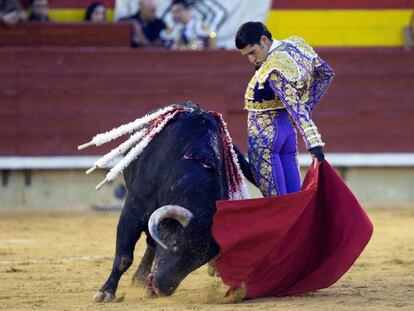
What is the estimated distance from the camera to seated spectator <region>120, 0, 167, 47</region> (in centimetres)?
905

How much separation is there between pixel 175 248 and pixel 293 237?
0.60 metres

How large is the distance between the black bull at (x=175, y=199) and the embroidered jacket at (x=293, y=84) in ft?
0.84

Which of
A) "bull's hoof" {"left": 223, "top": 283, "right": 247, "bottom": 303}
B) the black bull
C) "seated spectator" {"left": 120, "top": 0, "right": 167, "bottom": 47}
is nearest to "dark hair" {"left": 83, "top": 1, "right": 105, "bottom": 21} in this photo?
"seated spectator" {"left": 120, "top": 0, "right": 167, "bottom": 47}

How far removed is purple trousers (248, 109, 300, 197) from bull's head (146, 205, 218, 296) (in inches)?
20.4

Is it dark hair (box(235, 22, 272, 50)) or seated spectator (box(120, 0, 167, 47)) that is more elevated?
dark hair (box(235, 22, 272, 50))

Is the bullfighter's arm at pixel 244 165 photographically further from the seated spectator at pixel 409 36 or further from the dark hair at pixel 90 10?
the seated spectator at pixel 409 36

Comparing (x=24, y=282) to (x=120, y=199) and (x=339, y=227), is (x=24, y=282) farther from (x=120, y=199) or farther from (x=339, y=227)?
(x=120, y=199)

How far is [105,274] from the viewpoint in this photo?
5.79 m

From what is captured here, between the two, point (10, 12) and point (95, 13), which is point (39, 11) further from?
point (95, 13)

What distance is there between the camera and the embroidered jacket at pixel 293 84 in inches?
189

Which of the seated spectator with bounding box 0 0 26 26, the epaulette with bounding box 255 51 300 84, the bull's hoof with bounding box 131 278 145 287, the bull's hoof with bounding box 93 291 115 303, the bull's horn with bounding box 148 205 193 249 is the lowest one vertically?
the seated spectator with bounding box 0 0 26 26

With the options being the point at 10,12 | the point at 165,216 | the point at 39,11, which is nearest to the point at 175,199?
the point at 165,216

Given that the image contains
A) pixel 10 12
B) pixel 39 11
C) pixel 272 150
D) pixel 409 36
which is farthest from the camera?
pixel 409 36

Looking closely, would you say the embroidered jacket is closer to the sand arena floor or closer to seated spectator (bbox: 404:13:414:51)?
the sand arena floor
